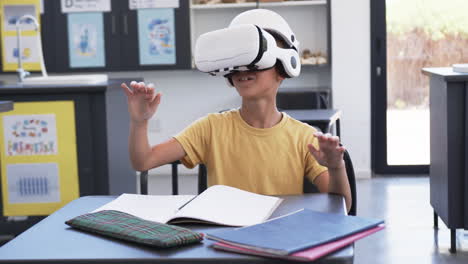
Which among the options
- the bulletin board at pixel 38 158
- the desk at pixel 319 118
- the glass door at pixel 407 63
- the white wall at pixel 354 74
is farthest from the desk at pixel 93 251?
the glass door at pixel 407 63

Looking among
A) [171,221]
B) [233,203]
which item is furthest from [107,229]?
[233,203]

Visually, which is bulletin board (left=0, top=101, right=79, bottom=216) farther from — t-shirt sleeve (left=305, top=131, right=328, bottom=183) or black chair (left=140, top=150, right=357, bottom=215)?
t-shirt sleeve (left=305, top=131, right=328, bottom=183)

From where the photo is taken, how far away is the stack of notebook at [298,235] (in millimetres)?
1168

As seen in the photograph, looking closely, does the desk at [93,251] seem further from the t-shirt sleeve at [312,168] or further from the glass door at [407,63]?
the glass door at [407,63]

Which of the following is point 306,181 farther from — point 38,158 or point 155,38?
point 155,38

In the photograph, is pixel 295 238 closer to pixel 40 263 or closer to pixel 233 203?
pixel 233 203

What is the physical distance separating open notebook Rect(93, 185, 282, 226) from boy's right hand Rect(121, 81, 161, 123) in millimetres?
186

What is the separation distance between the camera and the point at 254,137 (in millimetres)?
1918

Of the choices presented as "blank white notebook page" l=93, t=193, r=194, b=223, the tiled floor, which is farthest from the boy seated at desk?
the tiled floor

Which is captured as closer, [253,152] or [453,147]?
[253,152]

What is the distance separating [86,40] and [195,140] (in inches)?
166

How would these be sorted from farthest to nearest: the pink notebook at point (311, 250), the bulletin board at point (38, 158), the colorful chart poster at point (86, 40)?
the colorful chart poster at point (86, 40), the bulletin board at point (38, 158), the pink notebook at point (311, 250)

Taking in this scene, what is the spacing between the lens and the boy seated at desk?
5.43ft

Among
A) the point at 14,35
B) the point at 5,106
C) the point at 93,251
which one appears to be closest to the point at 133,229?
the point at 93,251
